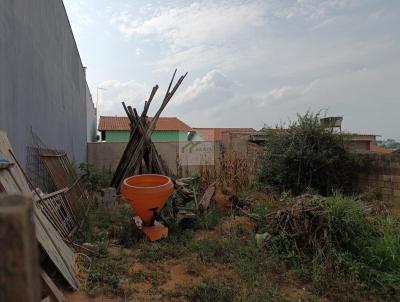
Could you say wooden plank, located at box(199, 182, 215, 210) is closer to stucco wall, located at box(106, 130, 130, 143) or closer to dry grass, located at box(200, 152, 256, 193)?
dry grass, located at box(200, 152, 256, 193)

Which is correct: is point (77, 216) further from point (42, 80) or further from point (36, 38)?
point (36, 38)

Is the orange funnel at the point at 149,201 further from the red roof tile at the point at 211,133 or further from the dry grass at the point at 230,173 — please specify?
the red roof tile at the point at 211,133

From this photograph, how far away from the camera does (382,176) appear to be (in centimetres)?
617

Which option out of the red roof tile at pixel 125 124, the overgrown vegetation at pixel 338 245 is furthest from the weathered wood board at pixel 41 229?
the red roof tile at pixel 125 124

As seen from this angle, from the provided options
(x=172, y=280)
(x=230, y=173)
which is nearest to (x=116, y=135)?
(x=230, y=173)

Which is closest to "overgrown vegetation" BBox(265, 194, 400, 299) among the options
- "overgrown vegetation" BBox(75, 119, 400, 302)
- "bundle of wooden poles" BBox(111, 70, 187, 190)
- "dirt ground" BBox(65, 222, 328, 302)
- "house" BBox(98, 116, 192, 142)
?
"overgrown vegetation" BBox(75, 119, 400, 302)

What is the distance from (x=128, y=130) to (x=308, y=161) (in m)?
20.4

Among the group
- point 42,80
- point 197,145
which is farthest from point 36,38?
point 197,145

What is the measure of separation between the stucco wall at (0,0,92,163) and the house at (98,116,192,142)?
18.0m

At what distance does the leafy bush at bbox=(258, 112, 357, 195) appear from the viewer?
687 centimetres

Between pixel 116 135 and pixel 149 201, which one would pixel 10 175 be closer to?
pixel 149 201

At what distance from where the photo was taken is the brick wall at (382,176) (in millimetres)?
5914

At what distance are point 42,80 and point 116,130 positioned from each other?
69.0ft

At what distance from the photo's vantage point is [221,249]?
161 inches
